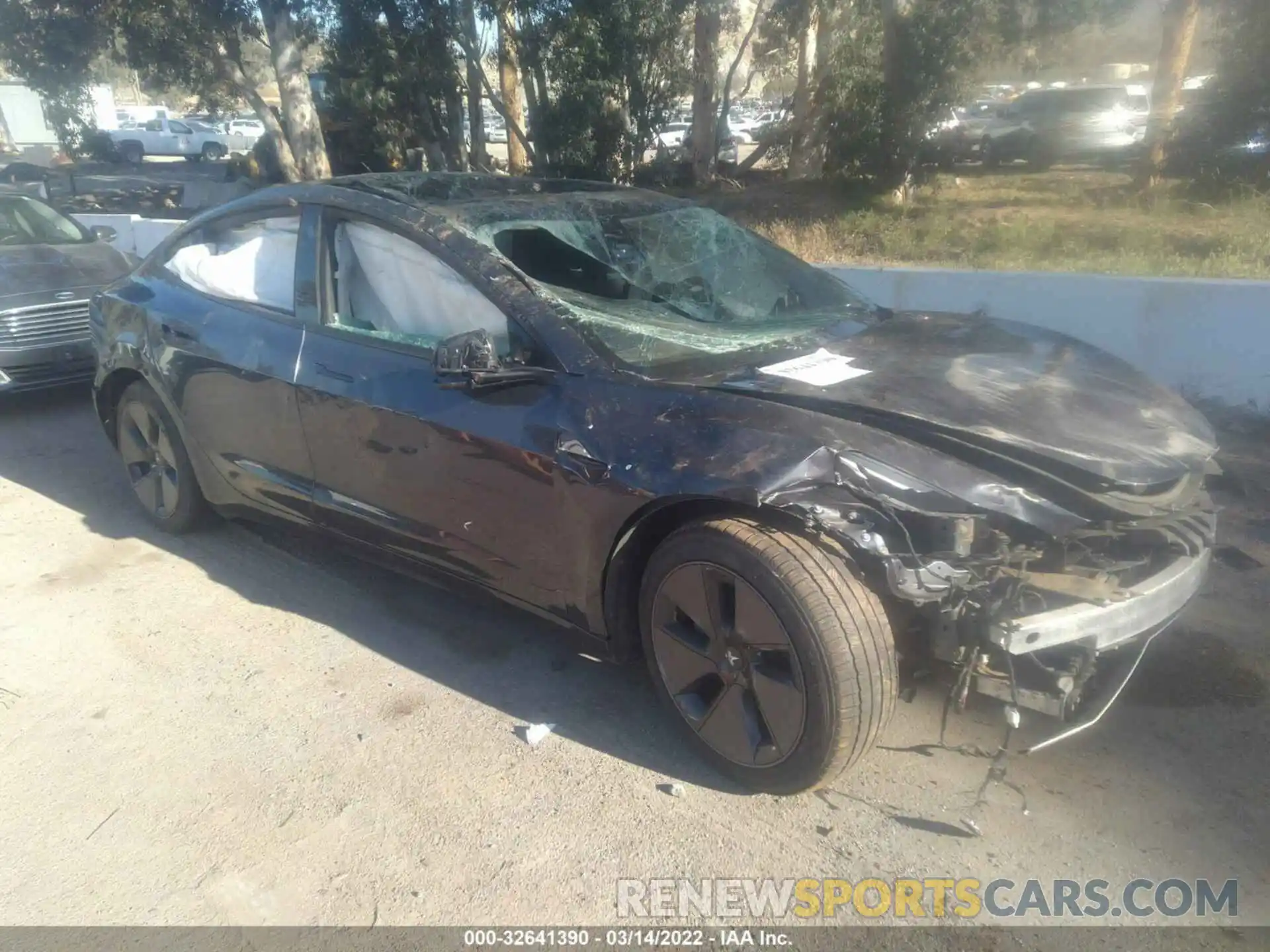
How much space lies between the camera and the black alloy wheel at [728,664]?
283 centimetres

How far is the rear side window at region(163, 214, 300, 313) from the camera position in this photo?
4199mm

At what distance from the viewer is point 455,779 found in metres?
3.15

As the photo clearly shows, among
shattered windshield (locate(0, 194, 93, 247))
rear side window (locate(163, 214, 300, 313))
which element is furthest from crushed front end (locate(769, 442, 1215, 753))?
shattered windshield (locate(0, 194, 93, 247))

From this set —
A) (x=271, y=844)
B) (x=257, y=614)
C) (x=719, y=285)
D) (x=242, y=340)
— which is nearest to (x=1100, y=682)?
(x=719, y=285)

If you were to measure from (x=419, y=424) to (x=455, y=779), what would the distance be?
3.77 feet

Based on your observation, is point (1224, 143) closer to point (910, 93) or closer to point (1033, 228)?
point (1033, 228)

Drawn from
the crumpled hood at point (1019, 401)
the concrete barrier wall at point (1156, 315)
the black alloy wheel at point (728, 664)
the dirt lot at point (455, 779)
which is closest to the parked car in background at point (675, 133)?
the concrete barrier wall at point (1156, 315)

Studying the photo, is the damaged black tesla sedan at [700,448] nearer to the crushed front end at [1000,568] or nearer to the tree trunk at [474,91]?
the crushed front end at [1000,568]

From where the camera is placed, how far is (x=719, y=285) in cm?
408

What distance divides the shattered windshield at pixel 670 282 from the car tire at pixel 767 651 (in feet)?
2.42

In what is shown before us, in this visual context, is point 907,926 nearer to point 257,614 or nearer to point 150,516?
point 257,614

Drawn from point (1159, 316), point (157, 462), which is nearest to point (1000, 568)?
point (157, 462)

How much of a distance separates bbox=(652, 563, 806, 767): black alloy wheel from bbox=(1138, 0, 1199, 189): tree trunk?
11.0 m

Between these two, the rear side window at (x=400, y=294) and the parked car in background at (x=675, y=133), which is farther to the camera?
the parked car in background at (x=675, y=133)
